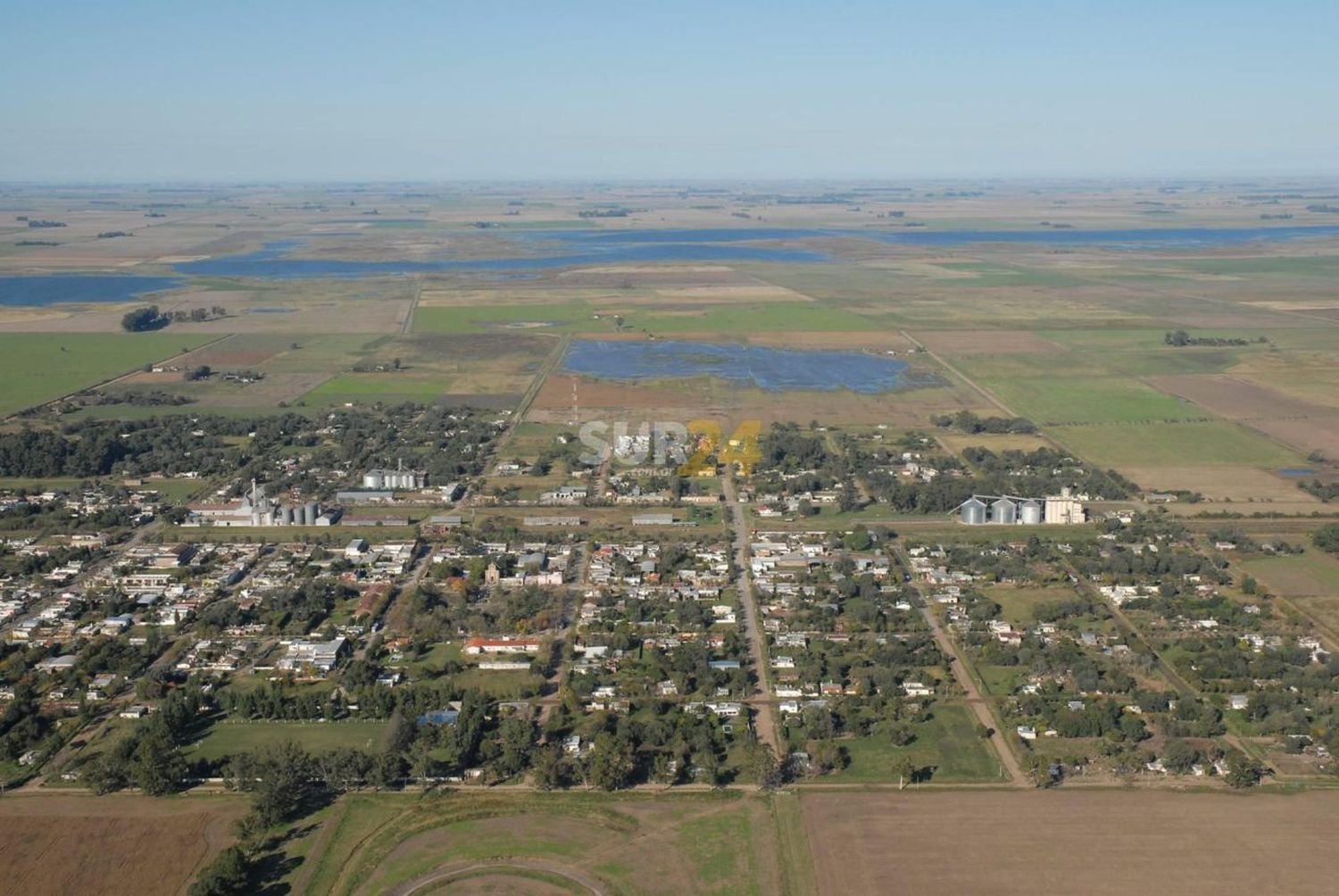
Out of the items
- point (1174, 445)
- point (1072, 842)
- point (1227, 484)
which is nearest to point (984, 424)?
point (1174, 445)

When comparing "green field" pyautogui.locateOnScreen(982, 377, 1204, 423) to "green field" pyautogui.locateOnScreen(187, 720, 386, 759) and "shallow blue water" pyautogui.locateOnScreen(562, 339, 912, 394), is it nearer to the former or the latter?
"shallow blue water" pyautogui.locateOnScreen(562, 339, 912, 394)

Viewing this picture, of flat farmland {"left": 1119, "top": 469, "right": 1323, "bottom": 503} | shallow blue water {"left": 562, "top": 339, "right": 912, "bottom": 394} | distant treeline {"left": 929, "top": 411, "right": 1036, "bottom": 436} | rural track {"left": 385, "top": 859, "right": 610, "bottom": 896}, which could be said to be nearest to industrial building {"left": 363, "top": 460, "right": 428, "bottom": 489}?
shallow blue water {"left": 562, "top": 339, "right": 912, "bottom": 394}

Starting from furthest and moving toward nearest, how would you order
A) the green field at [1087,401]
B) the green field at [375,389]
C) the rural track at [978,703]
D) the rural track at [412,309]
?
the rural track at [412,309] → the green field at [375,389] → the green field at [1087,401] → the rural track at [978,703]

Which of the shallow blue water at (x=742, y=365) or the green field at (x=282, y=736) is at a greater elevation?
the shallow blue water at (x=742, y=365)

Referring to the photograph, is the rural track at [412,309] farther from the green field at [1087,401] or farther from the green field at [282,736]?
the green field at [282,736]

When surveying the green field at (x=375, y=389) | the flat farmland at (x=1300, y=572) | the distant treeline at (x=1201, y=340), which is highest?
the distant treeline at (x=1201, y=340)

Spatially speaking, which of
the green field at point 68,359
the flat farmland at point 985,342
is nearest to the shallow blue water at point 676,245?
the green field at point 68,359
